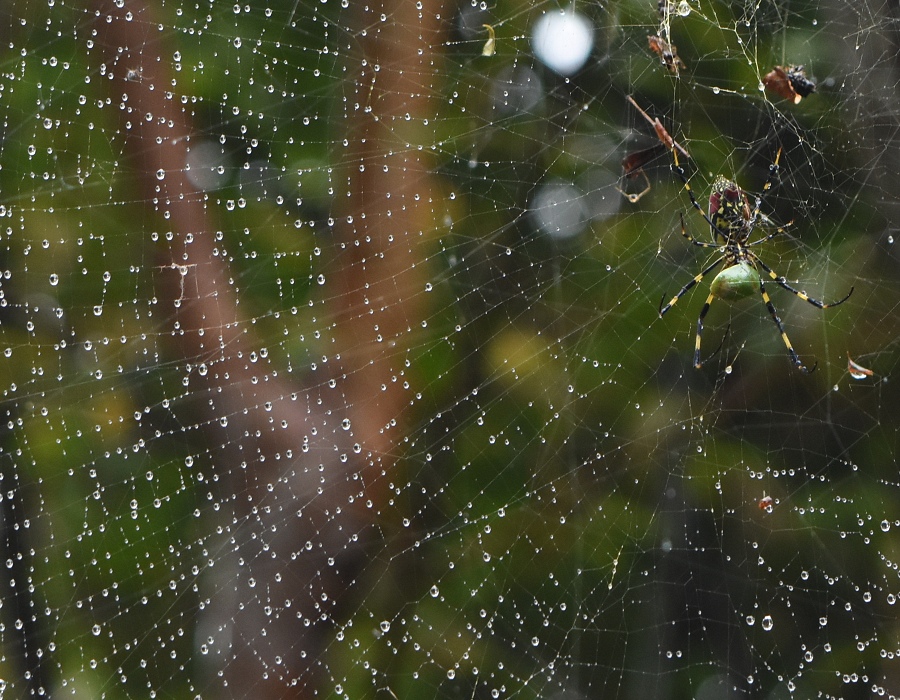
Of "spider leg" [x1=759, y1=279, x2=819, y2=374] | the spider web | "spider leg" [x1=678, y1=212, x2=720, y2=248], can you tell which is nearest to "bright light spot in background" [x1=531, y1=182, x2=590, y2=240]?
the spider web

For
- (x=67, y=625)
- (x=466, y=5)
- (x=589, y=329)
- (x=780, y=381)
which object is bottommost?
(x=67, y=625)

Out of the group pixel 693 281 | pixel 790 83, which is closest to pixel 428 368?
pixel 693 281

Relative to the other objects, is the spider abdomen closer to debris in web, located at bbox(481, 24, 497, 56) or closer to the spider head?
the spider head

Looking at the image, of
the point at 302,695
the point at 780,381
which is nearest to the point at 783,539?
the point at 780,381

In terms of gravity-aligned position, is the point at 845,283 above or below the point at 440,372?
above

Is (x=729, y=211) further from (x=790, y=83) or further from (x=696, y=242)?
(x=790, y=83)

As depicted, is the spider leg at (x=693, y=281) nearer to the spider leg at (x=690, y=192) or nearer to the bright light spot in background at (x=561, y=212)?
the spider leg at (x=690, y=192)

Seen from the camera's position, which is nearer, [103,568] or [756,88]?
[756,88]

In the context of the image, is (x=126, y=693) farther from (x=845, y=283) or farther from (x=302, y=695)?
(x=845, y=283)
